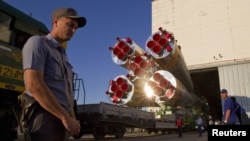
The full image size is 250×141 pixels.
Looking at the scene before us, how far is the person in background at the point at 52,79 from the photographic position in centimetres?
210

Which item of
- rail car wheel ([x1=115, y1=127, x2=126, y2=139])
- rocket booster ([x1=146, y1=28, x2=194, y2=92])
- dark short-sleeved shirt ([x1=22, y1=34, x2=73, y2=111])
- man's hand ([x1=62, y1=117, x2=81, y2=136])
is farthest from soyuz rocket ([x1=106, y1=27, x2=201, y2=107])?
man's hand ([x1=62, y1=117, x2=81, y2=136])

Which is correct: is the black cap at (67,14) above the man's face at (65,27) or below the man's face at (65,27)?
above

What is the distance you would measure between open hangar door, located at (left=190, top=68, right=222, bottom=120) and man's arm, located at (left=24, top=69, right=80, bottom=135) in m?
19.5

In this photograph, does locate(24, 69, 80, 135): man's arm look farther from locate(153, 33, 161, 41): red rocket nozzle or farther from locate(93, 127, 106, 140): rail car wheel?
locate(153, 33, 161, 41): red rocket nozzle

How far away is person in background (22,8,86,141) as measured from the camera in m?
2.10

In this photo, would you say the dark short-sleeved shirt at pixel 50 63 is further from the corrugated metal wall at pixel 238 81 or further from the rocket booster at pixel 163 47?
the corrugated metal wall at pixel 238 81

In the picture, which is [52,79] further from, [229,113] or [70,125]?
[229,113]

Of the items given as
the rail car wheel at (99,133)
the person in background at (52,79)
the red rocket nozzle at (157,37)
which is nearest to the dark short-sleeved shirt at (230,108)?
the red rocket nozzle at (157,37)

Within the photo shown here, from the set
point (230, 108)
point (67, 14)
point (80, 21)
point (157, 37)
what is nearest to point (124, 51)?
point (157, 37)

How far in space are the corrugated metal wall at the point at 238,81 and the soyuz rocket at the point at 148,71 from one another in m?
5.56

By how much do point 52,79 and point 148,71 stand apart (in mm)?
12067

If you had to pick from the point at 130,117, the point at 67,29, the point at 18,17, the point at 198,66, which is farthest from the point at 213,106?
the point at 67,29

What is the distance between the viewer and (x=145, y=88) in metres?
13.9

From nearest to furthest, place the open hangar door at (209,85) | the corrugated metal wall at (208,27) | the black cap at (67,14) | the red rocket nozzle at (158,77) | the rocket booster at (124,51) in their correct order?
the black cap at (67,14)
the red rocket nozzle at (158,77)
the rocket booster at (124,51)
the corrugated metal wall at (208,27)
the open hangar door at (209,85)
